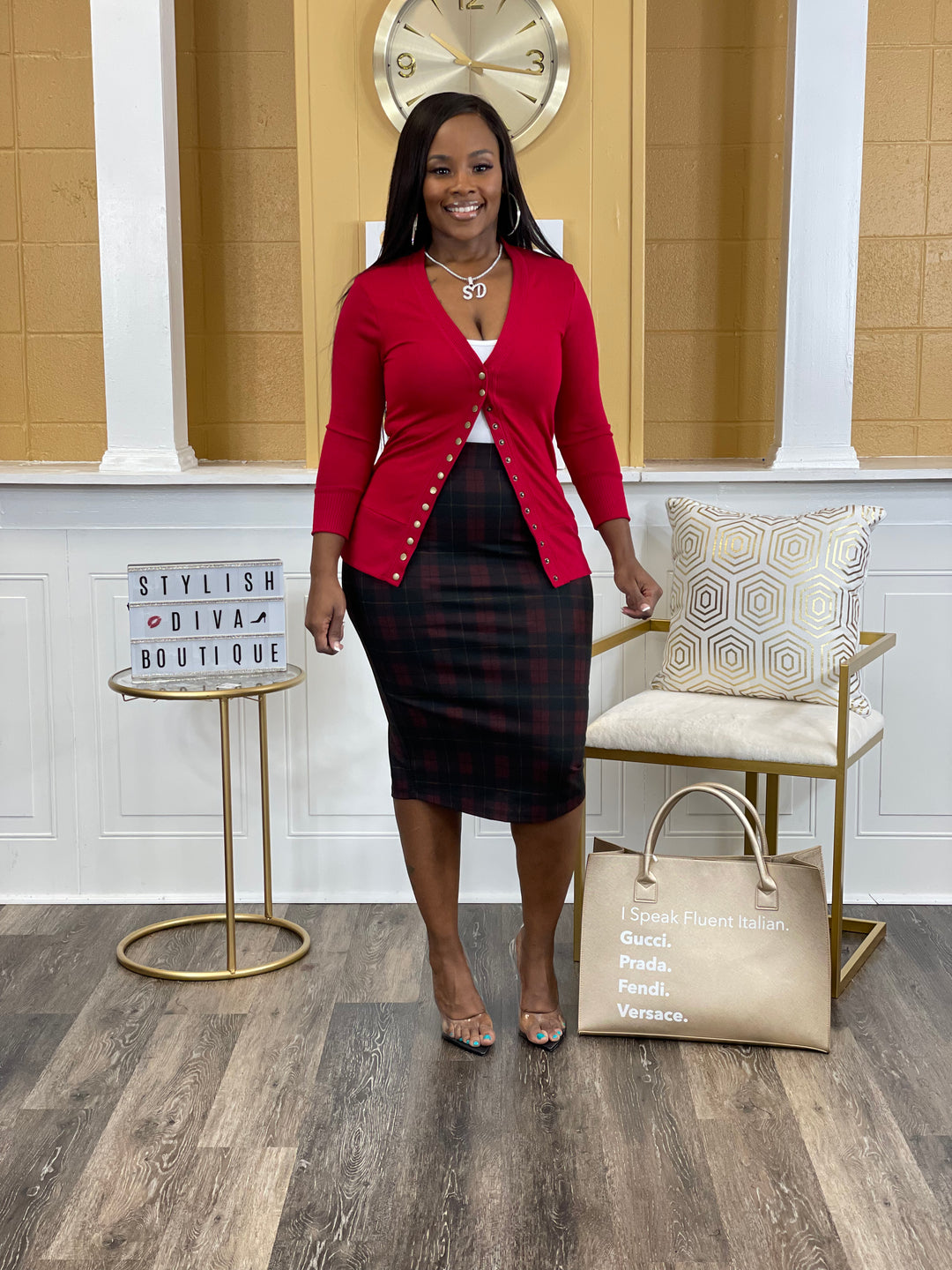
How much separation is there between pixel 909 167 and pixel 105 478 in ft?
8.01

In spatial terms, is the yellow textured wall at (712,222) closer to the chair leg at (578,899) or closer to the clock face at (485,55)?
the clock face at (485,55)

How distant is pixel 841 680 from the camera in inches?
100

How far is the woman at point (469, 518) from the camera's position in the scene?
2.27 metres

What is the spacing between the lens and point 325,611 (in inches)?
92.4

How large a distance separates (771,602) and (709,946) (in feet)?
2.71

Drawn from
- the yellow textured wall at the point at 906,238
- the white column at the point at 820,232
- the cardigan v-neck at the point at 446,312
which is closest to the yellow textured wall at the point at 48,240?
the cardigan v-neck at the point at 446,312

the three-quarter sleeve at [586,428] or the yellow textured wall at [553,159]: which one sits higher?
the yellow textured wall at [553,159]

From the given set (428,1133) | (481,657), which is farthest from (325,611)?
(428,1133)

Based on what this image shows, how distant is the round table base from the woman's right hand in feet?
2.83

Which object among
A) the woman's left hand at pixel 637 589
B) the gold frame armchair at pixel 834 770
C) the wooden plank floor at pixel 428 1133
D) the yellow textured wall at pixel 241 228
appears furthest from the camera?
the yellow textured wall at pixel 241 228

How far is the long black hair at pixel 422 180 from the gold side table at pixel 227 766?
0.93m

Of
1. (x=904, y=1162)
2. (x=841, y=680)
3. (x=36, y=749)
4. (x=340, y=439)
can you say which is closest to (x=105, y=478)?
(x=36, y=749)

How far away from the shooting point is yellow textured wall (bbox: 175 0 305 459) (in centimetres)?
367

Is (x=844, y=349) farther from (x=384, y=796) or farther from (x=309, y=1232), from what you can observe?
(x=309, y=1232)
